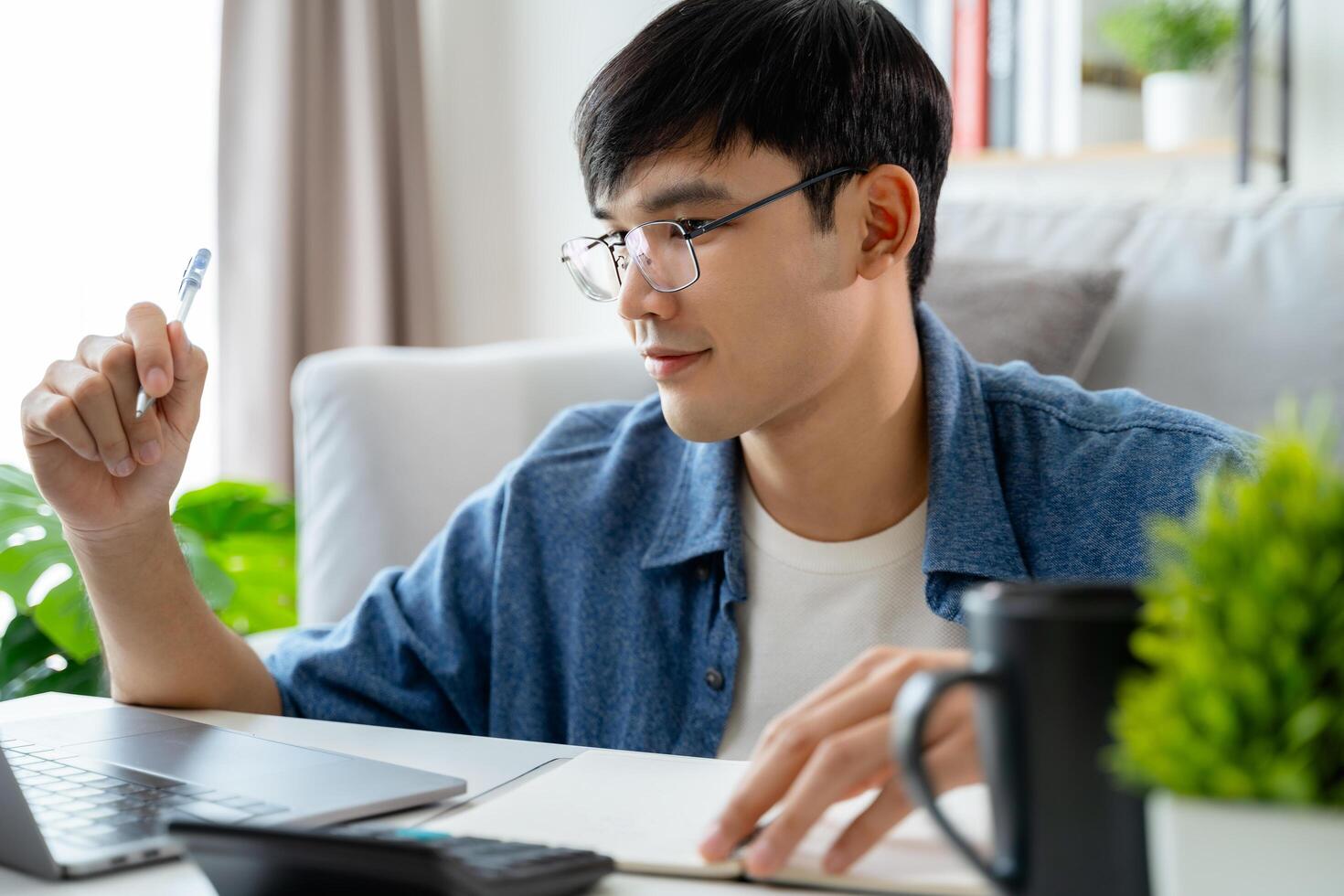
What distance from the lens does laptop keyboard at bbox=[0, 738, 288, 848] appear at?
643 millimetres

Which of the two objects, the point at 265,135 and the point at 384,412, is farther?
the point at 265,135

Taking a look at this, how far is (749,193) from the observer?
1.14 m

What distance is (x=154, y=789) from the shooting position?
712mm

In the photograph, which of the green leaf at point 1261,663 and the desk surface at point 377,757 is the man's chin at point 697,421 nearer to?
the desk surface at point 377,757

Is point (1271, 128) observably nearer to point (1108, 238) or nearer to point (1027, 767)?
point (1108, 238)

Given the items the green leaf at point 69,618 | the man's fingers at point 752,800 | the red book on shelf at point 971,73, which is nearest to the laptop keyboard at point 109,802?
the man's fingers at point 752,800

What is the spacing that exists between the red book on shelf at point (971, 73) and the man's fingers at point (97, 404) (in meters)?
1.84

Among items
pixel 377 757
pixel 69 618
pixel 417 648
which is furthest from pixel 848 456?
pixel 69 618

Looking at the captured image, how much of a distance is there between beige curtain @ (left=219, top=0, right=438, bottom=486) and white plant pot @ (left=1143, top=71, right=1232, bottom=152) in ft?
5.07

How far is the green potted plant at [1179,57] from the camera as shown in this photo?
236cm

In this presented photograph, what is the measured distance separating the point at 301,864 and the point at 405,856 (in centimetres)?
5

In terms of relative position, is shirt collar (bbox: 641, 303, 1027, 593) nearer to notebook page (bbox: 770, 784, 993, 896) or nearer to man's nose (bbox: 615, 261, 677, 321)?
man's nose (bbox: 615, 261, 677, 321)

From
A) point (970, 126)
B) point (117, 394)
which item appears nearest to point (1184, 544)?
point (117, 394)

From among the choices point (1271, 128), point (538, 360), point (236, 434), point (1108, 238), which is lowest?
point (236, 434)
